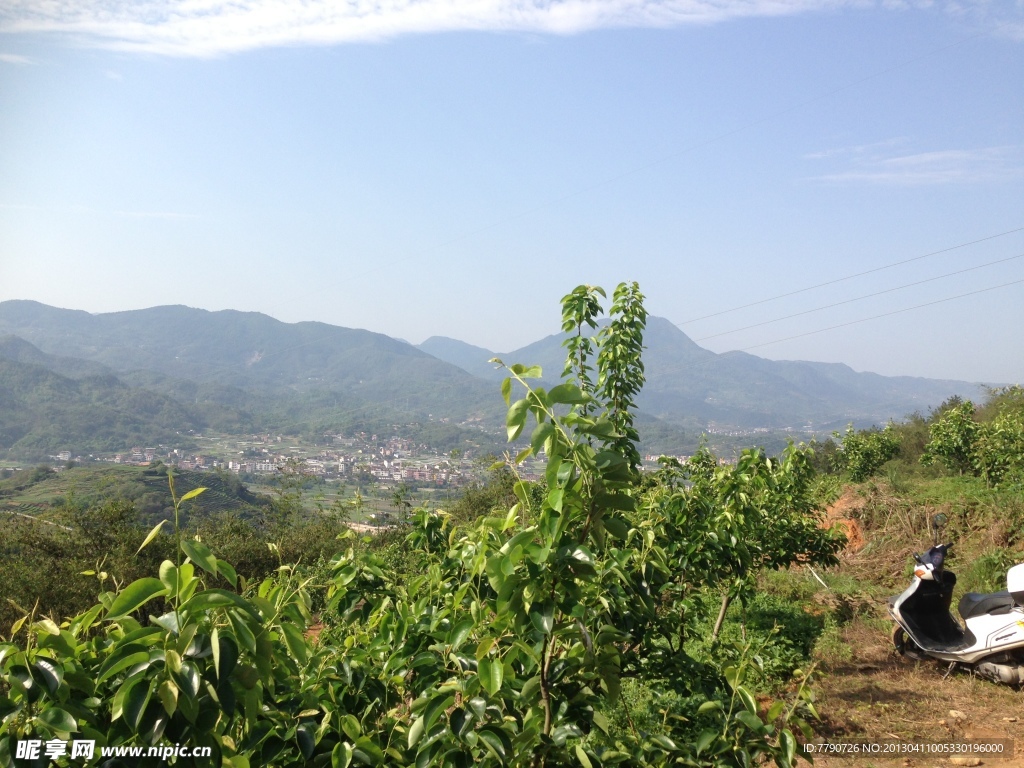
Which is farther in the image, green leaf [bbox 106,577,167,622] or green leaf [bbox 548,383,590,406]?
green leaf [bbox 548,383,590,406]

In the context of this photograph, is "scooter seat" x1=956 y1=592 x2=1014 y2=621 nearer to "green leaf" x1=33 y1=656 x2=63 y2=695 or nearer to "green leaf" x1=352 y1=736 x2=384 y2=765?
"green leaf" x1=352 y1=736 x2=384 y2=765

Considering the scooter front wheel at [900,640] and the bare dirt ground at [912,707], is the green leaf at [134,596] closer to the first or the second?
the bare dirt ground at [912,707]

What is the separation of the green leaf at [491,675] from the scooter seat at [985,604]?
6216 millimetres

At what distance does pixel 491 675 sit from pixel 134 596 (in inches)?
31.7

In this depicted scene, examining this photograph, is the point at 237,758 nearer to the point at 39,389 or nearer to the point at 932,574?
the point at 932,574

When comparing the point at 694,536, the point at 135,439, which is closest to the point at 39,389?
the point at 135,439

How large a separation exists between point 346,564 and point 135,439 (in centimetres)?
9160

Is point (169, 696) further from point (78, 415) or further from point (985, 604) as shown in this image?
point (78, 415)

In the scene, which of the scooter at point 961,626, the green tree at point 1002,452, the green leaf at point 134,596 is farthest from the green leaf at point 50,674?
the green tree at point 1002,452

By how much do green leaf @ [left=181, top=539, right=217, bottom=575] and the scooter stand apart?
21.3 ft

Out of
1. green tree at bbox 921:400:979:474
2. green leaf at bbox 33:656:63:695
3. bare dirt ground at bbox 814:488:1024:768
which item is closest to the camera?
green leaf at bbox 33:656:63:695

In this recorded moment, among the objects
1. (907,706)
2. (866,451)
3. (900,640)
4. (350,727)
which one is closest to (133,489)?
(866,451)

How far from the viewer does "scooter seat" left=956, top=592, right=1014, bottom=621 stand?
599 cm

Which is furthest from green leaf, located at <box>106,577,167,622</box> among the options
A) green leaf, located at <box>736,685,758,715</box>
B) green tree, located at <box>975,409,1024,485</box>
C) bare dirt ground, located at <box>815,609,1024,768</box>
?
green tree, located at <box>975,409,1024,485</box>
